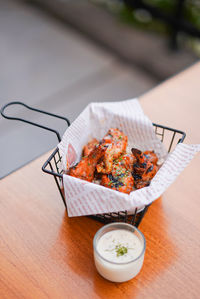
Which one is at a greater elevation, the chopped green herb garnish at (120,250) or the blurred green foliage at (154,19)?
the blurred green foliage at (154,19)

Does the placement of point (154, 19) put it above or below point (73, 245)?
above

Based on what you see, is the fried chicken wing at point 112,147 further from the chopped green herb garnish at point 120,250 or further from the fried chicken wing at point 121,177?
the chopped green herb garnish at point 120,250

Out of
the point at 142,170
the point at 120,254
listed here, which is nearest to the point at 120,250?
the point at 120,254

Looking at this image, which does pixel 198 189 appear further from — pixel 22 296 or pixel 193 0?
pixel 193 0

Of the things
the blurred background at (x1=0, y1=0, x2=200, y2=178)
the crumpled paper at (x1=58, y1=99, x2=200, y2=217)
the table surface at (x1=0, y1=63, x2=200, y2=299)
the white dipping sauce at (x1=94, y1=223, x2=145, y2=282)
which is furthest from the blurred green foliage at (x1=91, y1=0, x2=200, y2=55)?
the white dipping sauce at (x1=94, y1=223, x2=145, y2=282)

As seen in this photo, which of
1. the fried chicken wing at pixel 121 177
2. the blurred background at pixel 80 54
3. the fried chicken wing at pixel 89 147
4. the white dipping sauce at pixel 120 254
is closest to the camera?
the white dipping sauce at pixel 120 254

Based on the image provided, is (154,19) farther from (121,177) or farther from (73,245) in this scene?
(73,245)

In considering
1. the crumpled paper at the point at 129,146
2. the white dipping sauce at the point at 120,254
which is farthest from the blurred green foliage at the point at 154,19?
the white dipping sauce at the point at 120,254
